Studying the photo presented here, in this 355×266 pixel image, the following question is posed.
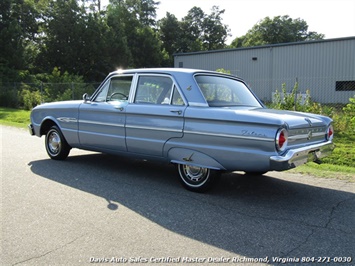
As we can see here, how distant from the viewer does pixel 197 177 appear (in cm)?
509

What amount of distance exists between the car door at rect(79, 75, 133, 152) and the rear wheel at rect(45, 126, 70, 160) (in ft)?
2.32

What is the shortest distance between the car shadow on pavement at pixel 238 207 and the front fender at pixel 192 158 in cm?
46

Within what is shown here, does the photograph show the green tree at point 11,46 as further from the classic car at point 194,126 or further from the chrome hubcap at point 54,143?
the classic car at point 194,126

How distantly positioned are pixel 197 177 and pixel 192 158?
338mm

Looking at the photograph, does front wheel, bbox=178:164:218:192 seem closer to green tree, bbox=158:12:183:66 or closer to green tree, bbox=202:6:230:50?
green tree, bbox=158:12:183:66

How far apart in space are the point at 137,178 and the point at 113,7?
49.4 meters

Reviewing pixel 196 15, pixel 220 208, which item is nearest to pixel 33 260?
pixel 220 208

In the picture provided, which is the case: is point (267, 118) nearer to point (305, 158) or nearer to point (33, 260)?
point (305, 158)

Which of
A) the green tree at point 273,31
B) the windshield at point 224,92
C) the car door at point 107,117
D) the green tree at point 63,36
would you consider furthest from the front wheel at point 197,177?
the green tree at point 273,31

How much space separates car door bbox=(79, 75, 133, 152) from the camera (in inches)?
233

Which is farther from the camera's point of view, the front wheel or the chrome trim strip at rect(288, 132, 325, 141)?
the front wheel

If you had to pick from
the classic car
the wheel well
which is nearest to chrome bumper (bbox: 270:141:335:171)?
the classic car

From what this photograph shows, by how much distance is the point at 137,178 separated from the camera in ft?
19.6

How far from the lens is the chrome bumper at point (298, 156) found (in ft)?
13.8
